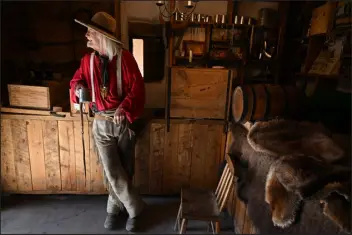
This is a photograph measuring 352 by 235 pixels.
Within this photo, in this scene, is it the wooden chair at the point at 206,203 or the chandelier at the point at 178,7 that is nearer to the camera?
the wooden chair at the point at 206,203

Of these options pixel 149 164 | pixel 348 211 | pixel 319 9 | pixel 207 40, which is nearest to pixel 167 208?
pixel 149 164

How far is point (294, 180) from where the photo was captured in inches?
39.9

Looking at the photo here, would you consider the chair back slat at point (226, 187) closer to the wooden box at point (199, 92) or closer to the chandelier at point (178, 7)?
the wooden box at point (199, 92)

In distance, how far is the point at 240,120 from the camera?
1674mm

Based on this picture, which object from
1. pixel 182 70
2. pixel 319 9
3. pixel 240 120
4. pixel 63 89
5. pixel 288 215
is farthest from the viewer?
pixel 63 89

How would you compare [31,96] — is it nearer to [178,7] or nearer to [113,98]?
[113,98]

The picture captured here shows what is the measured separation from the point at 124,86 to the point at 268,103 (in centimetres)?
98

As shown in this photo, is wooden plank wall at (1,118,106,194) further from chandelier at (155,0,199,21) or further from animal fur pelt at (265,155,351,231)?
animal fur pelt at (265,155,351,231)

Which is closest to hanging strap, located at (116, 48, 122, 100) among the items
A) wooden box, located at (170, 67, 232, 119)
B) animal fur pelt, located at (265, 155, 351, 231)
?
wooden box, located at (170, 67, 232, 119)

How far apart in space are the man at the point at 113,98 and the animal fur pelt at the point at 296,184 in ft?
3.14

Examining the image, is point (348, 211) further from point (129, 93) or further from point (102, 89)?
point (102, 89)

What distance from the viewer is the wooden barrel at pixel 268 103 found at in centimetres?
158

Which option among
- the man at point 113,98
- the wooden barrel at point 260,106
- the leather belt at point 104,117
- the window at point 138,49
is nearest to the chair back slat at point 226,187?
the wooden barrel at point 260,106

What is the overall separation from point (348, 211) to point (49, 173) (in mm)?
2056
